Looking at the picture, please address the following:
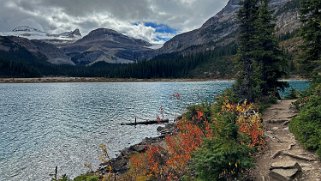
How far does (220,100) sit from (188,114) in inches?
133

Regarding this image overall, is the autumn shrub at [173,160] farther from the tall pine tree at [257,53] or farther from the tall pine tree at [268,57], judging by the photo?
the tall pine tree at [268,57]

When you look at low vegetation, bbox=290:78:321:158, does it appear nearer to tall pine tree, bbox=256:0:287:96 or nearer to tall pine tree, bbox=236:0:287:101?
tall pine tree, bbox=236:0:287:101

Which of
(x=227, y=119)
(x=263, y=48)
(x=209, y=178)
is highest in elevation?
(x=263, y=48)

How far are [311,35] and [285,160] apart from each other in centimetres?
1510

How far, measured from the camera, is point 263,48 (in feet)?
110

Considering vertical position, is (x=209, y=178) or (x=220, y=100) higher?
(x=220, y=100)

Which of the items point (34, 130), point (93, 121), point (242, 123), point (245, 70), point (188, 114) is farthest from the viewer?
point (93, 121)

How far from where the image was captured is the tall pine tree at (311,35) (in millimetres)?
24453

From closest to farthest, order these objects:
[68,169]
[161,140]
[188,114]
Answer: [68,169] → [188,114] → [161,140]

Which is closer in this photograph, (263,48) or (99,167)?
(99,167)

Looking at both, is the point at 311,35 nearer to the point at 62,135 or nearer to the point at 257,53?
the point at 257,53

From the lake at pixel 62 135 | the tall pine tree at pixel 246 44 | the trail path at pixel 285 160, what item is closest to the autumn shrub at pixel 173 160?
the trail path at pixel 285 160

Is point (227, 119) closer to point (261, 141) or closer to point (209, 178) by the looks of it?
point (261, 141)

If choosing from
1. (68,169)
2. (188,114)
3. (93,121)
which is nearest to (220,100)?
(188,114)
